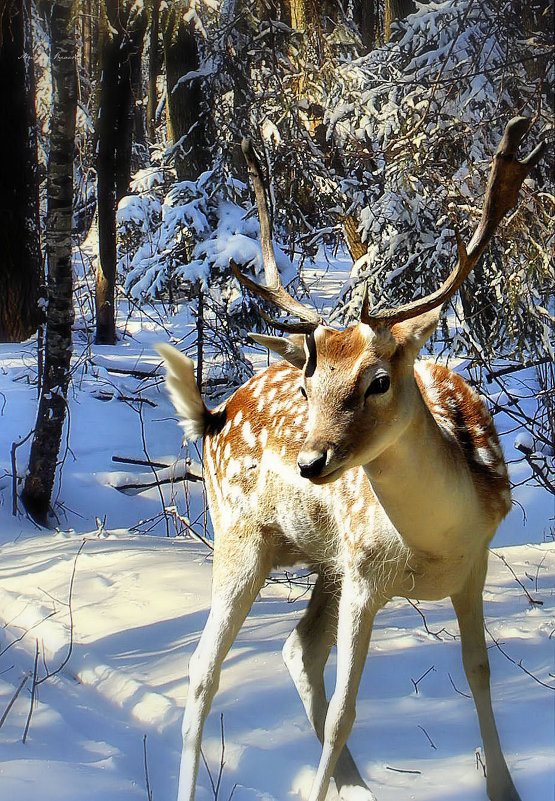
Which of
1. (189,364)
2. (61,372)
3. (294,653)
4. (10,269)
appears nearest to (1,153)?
(10,269)

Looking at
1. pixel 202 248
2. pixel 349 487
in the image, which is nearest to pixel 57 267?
pixel 202 248

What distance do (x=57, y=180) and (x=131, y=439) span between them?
233 centimetres

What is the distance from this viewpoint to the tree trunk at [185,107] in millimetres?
5969

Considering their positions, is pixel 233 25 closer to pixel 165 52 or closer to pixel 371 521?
pixel 165 52

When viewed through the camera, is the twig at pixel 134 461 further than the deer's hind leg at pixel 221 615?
Yes

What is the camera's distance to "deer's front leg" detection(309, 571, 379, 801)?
2.42 metres

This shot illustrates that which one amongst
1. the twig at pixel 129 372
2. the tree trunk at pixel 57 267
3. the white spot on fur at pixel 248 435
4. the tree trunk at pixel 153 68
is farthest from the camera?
the twig at pixel 129 372

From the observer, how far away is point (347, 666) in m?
2.42

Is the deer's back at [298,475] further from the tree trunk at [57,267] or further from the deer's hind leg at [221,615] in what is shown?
the tree trunk at [57,267]

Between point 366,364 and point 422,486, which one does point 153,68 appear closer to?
point 366,364

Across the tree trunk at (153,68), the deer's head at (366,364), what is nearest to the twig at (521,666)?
the deer's head at (366,364)

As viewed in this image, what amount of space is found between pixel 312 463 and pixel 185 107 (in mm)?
4727

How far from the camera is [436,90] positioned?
15.0 feet

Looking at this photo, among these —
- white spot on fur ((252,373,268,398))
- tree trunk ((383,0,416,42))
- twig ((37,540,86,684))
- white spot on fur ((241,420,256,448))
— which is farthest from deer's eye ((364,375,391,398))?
tree trunk ((383,0,416,42))
